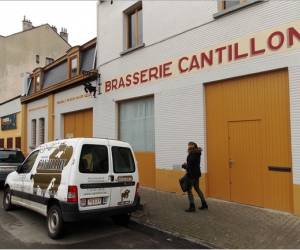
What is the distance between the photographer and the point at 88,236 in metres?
6.46

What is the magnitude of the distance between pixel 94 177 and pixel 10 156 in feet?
25.2

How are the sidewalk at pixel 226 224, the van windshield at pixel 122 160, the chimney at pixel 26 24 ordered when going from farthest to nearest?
the chimney at pixel 26 24
the van windshield at pixel 122 160
the sidewalk at pixel 226 224

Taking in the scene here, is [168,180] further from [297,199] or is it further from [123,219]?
[297,199]

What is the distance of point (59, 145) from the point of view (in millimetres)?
7059

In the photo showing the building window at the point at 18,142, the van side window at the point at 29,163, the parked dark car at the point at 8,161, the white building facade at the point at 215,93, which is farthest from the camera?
the building window at the point at 18,142

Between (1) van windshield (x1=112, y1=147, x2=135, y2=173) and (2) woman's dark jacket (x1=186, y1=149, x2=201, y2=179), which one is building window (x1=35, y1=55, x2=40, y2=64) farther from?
(1) van windshield (x1=112, y1=147, x2=135, y2=173)

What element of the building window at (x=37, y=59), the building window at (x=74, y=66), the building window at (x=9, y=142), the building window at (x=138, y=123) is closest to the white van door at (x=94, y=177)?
the building window at (x=138, y=123)

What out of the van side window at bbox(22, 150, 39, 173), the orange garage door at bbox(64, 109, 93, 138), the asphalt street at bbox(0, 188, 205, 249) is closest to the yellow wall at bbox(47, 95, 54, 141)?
the orange garage door at bbox(64, 109, 93, 138)

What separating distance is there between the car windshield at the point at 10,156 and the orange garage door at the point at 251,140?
24.8 feet

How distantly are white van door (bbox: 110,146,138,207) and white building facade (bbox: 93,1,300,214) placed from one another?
2920mm

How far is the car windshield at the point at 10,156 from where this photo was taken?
12586mm

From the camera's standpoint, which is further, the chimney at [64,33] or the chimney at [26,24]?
the chimney at [64,33]

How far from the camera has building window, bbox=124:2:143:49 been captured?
40.3 ft

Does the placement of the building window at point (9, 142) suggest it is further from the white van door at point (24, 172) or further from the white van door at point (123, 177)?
the white van door at point (123, 177)
